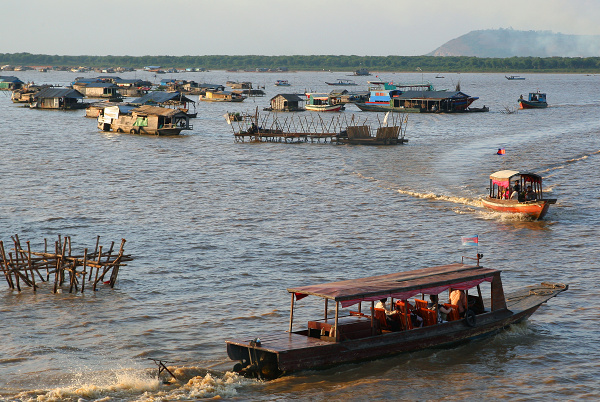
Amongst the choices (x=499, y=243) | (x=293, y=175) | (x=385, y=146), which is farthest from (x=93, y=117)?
(x=499, y=243)

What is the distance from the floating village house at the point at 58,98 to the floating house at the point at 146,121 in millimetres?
28018

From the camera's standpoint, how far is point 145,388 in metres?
14.4

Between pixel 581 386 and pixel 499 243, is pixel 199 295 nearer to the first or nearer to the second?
pixel 581 386

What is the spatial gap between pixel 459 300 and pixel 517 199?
16.5 metres

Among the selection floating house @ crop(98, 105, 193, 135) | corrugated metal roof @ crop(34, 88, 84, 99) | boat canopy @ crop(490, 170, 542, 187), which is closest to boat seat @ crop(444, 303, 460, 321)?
boat canopy @ crop(490, 170, 542, 187)

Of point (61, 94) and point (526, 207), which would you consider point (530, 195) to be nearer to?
point (526, 207)

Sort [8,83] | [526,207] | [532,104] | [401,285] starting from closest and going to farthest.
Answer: [401,285] → [526,207] → [532,104] → [8,83]

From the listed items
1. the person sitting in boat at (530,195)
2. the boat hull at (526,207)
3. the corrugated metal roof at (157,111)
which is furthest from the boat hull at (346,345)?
the corrugated metal roof at (157,111)

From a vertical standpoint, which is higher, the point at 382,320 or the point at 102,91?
the point at 102,91

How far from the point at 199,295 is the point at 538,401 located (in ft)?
35.0

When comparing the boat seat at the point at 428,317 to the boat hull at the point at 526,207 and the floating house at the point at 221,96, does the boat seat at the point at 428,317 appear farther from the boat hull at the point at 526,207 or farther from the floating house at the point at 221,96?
the floating house at the point at 221,96

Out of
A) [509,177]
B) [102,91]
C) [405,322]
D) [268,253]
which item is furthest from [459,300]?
[102,91]

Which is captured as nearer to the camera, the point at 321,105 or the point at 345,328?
the point at 345,328

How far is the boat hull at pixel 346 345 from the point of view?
14.3 metres
